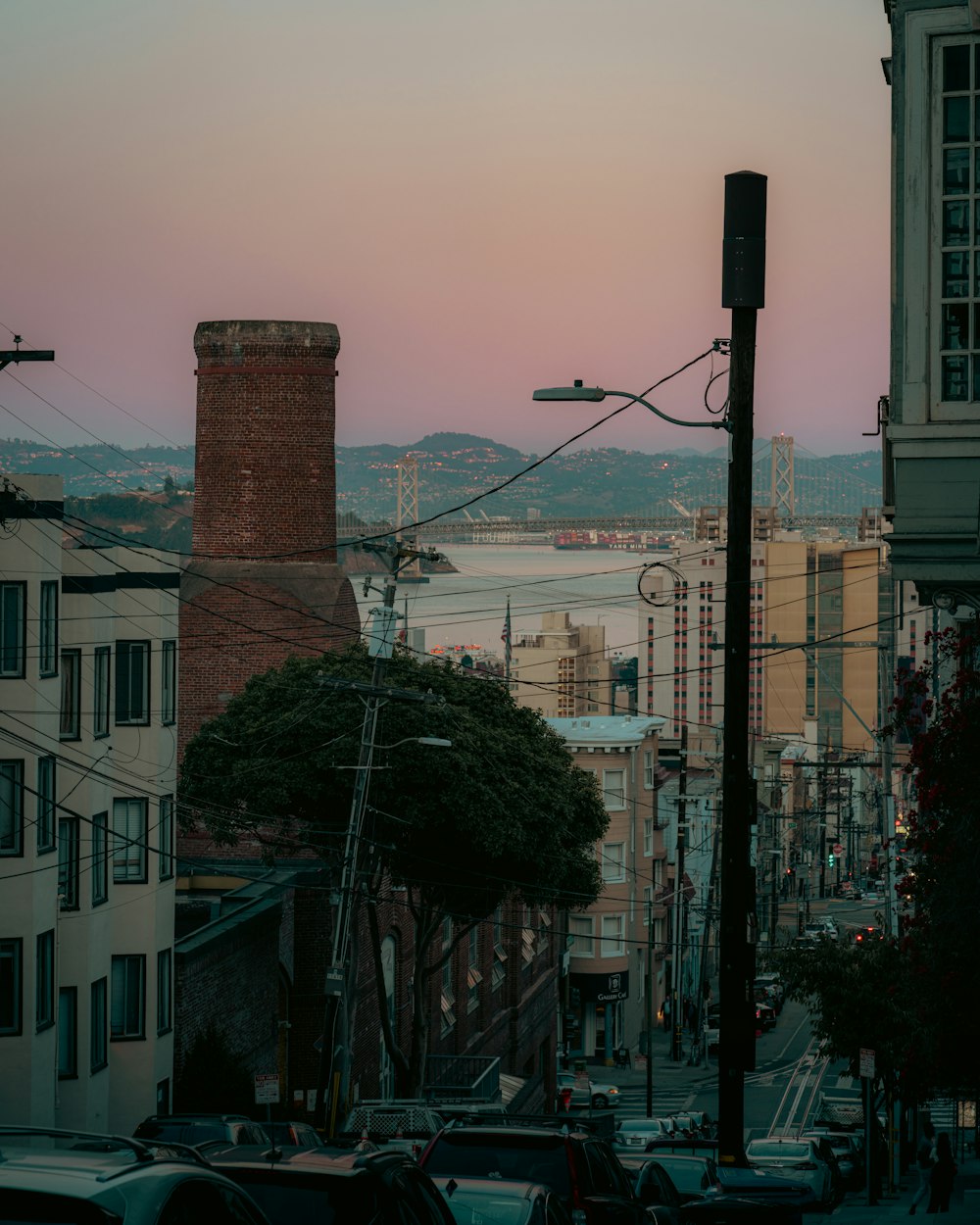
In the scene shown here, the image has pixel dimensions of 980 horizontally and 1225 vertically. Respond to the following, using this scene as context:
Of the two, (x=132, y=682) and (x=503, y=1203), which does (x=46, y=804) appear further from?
(x=503, y=1203)

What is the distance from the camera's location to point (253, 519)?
55.9m

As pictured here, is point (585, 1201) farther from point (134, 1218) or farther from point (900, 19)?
point (900, 19)

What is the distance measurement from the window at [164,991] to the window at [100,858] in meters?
1.74

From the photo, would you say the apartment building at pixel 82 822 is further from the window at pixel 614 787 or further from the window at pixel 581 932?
the window at pixel 581 932

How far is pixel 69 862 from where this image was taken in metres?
31.8

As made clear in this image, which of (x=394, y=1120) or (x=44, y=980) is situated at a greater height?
(x=44, y=980)

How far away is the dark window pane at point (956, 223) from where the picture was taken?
17312mm

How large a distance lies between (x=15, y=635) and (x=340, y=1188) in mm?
22485

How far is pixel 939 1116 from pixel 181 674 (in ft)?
118

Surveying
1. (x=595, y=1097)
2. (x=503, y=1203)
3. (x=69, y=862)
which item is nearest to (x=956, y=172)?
(x=503, y=1203)

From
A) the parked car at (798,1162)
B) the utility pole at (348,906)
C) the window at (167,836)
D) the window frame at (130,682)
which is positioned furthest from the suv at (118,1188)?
the window at (167,836)

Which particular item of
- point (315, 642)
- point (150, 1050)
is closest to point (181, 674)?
point (315, 642)

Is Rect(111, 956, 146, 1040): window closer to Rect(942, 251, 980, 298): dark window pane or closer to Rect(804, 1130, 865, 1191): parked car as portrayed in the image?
Rect(804, 1130, 865, 1191): parked car

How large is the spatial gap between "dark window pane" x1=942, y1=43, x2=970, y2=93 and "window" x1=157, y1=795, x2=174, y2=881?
72.0ft
